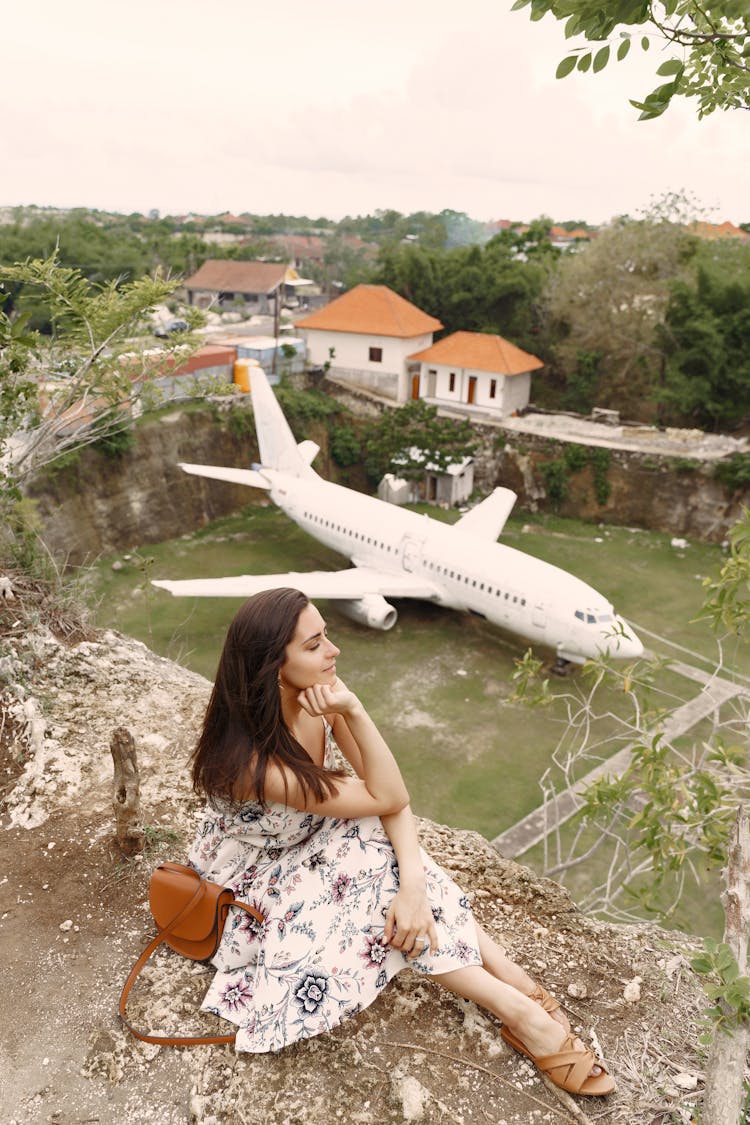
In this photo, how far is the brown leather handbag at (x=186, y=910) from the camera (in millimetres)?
4863

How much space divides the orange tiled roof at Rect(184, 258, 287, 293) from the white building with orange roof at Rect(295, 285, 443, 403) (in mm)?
22382

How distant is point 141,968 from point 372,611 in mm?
→ 16867

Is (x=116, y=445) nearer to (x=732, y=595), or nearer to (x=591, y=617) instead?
(x=591, y=617)

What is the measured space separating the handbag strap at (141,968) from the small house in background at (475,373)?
1309 inches

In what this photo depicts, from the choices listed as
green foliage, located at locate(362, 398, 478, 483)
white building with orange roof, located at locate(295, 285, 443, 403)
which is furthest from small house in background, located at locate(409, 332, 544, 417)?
green foliage, located at locate(362, 398, 478, 483)

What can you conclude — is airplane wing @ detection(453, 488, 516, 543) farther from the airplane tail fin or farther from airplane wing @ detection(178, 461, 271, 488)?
airplane wing @ detection(178, 461, 271, 488)

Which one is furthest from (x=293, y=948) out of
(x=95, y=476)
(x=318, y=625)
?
(x=95, y=476)

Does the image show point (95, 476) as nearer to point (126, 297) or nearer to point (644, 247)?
point (126, 297)

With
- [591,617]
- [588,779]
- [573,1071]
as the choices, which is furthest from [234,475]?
[573,1071]

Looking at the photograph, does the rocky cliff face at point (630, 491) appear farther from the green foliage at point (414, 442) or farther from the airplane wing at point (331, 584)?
the airplane wing at point (331, 584)

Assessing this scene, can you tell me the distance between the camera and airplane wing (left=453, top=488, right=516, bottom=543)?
83.1ft

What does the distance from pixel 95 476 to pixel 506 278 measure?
2428 centimetres

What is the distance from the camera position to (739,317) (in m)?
29.9

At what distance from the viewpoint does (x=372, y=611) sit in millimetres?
21938
